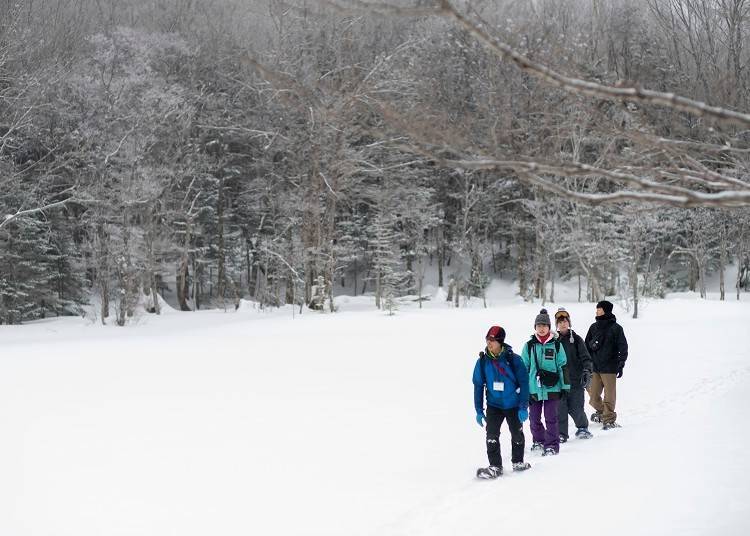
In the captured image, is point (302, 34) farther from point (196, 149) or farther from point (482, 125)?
point (482, 125)

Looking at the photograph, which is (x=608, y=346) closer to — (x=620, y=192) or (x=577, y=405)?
(x=577, y=405)

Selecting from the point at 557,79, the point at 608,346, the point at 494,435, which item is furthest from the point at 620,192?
the point at 608,346

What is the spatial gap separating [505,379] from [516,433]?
578 millimetres

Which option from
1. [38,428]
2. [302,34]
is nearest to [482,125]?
[38,428]

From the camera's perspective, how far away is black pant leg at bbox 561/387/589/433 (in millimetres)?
7879

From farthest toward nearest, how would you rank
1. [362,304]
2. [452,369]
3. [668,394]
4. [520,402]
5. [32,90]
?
[362,304] → [32,90] → [452,369] → [668,394] → [520,402]

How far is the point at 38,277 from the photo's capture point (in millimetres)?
30984

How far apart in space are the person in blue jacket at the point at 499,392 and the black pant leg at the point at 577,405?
1.66 meters

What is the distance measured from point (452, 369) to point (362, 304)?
2035 cm

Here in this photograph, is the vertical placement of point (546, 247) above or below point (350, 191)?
below

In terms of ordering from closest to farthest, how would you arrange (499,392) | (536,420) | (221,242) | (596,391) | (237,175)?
1. (499,392)
2. (536,420)
3. (596,391)
4. (221,242)
5. (237,175)

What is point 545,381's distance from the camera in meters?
7.25

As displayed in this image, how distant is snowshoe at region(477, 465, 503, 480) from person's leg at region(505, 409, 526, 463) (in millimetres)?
255

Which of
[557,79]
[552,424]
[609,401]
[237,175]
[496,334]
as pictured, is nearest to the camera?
[557,79]
